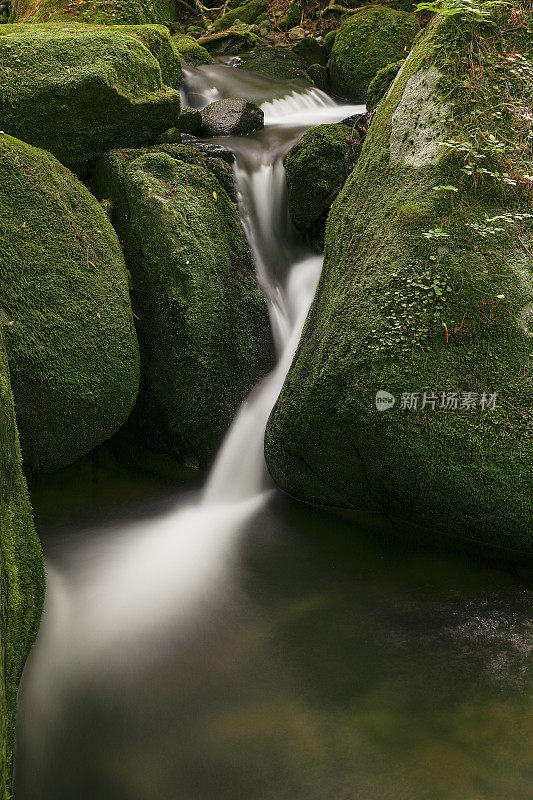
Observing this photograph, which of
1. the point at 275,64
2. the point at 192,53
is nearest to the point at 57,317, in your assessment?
the point at 192,53

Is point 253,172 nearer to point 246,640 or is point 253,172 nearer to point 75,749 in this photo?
point 246,640

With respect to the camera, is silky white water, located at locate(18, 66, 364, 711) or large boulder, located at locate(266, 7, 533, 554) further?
large boulder, located at locate(266, 7, 533, 554)

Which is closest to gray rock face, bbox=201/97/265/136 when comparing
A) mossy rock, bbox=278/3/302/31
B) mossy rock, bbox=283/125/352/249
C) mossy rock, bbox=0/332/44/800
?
mossy rock, bbox=283/125/352/249

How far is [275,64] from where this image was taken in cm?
1018

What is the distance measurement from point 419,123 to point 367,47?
262 inches

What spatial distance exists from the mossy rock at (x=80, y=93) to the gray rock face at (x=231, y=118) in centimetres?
136

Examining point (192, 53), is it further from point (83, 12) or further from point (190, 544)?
point (190, 544)

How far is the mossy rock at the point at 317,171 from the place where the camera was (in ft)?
19.1

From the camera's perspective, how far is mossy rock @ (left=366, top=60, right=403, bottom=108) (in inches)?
212

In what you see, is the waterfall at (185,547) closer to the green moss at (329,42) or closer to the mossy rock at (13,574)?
the mossy rock at (13,574)

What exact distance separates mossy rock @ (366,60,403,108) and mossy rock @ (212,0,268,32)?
8517 millimetres

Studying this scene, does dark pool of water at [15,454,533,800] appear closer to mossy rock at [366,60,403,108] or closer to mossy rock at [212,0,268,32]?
mossy rock at [366,60,403,108]

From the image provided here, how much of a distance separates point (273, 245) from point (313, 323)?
171 centimetres

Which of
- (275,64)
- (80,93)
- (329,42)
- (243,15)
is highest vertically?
(243,15)
